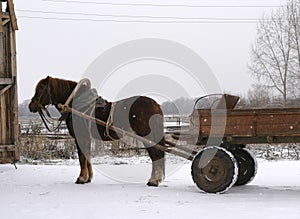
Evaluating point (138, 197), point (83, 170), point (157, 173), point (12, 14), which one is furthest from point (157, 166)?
point (12, 14)

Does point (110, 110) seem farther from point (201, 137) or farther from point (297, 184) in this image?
point (297, 184)

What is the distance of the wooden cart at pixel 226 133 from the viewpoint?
6.64 meters

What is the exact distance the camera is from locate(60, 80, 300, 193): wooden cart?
6.64 meters

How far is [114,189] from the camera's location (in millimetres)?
7363

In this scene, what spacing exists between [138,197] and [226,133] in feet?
5.63

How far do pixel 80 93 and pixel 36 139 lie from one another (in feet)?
19.7

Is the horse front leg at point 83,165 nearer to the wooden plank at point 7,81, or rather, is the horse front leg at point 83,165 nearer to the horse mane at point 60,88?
the horse mane at point 60,88

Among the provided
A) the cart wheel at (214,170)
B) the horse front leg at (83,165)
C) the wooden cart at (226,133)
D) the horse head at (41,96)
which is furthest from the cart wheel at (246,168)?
the horse head at (41,96)

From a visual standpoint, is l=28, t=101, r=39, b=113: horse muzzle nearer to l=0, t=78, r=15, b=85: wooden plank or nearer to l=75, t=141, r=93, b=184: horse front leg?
l=75, t=141, r=93, b=184: horse front leg

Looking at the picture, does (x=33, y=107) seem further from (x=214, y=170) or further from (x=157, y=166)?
(x=214, y=170)

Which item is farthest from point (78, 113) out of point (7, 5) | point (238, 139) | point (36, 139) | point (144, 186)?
point (36, 139)

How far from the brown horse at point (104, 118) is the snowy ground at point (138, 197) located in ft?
1.58

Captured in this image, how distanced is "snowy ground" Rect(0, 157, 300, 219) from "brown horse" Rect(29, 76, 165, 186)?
48cm

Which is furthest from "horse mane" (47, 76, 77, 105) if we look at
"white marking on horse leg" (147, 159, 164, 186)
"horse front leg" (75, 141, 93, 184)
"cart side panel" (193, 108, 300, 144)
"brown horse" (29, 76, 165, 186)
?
"cart side panel" (193, 108, 300, 144)
